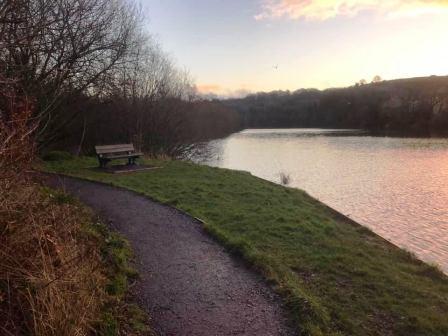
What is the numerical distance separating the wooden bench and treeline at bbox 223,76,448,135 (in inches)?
2072

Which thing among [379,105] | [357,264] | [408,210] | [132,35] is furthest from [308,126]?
[357,264]

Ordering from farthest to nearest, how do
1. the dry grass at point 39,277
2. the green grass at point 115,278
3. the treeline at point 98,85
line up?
the treeline at point 98,85 < the green grass at point 115,278 < the dry grass at point 39,277

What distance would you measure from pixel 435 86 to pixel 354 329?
3894 inches

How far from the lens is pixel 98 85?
1925cm

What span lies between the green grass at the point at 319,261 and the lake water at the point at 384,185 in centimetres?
151

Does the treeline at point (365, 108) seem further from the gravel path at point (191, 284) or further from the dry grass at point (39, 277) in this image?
the dry grass at point (39, 277)

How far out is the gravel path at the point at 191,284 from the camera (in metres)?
4.95

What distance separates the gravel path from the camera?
4.95 meters

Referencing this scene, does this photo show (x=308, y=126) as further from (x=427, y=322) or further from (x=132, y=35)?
(x=427, y=322)

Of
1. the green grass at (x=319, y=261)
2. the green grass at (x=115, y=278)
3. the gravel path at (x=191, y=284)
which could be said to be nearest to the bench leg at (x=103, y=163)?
the green grass at (x=319, y=261)

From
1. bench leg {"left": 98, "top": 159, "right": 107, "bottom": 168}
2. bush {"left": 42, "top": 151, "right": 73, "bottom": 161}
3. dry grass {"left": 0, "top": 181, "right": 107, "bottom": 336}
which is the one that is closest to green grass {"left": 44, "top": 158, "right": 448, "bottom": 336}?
dry grass {"left": 0, "top": 181, "right": 107, "bottom": 336}

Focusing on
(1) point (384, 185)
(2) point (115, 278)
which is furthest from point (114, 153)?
(2) point (115, 278)

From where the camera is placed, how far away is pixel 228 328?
16.0 feet

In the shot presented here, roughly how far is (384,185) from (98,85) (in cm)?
1298
